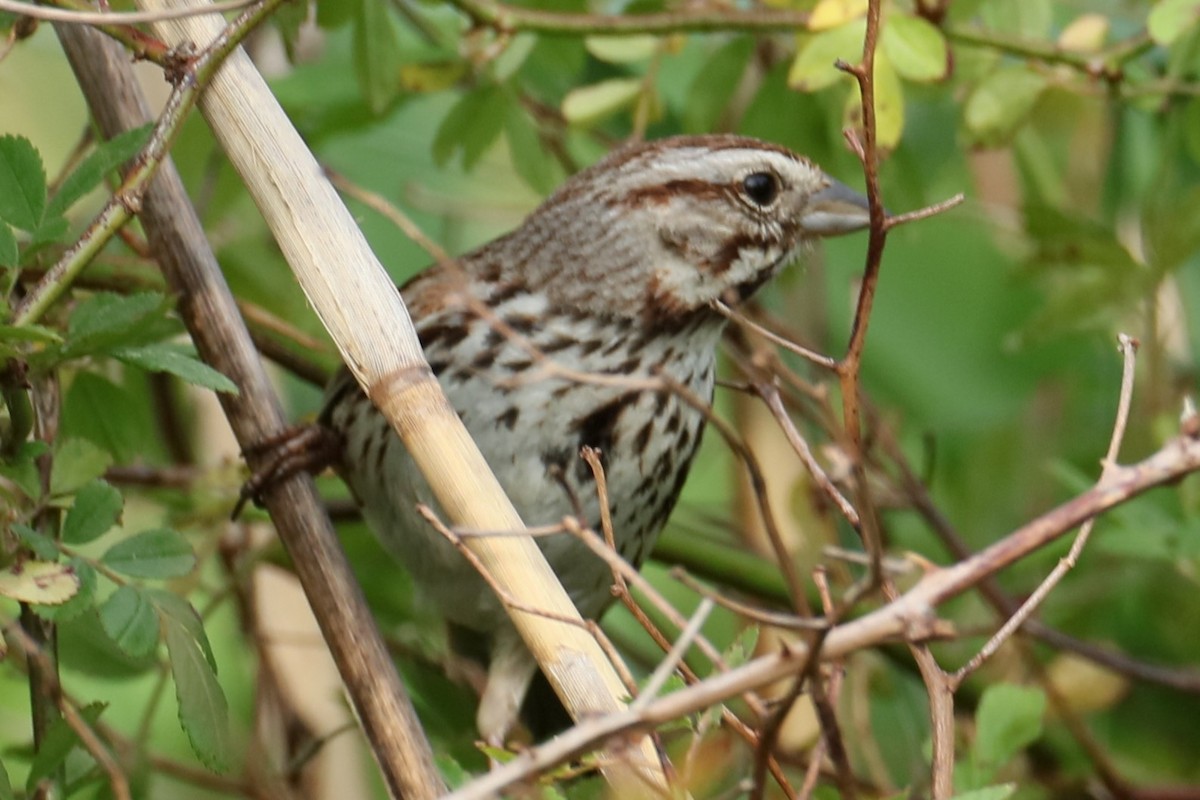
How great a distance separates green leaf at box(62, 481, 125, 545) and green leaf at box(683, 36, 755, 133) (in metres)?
1.00

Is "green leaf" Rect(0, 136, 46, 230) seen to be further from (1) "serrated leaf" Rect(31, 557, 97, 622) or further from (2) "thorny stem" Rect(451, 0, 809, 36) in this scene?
(2) "thorny stem" Rect(451, 0, 809, 36)

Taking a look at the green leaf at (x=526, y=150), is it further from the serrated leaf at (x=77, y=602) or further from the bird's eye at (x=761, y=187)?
the serrated leaf at (x=77, y=602)

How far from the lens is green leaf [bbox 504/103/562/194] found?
1887mm

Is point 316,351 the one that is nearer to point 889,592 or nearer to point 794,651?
point 889,592

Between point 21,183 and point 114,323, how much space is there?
0.14m

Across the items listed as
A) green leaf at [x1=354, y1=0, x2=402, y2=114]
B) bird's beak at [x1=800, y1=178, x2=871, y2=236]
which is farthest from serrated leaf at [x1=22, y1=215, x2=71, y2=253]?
bird's beak at [x1=800, y1=178, x2=871, y2=236]

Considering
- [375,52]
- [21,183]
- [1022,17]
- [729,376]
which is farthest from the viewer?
[729,376]

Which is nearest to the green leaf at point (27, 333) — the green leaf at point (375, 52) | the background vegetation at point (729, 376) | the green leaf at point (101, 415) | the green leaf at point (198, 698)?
the background vegetation at point (729, 376)

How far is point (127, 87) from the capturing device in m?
1.56

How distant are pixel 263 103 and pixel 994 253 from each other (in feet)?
6.64

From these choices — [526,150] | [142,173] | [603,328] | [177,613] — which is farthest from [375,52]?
[177,613]

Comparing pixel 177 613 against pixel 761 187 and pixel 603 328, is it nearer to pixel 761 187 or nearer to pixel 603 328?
pixel 603 328

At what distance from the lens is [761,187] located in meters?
1.88

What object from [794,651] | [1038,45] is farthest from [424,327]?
[794,651]
